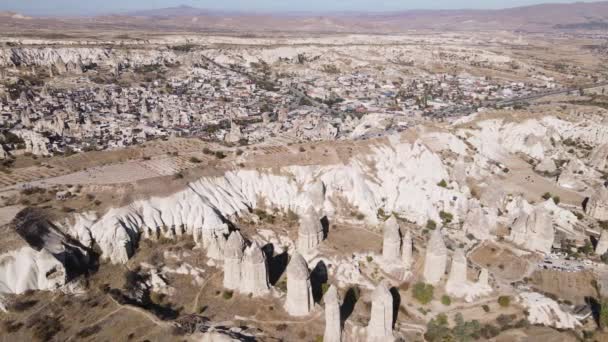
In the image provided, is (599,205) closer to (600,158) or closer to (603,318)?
(600,158)

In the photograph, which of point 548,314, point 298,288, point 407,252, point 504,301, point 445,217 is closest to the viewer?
point 298,288

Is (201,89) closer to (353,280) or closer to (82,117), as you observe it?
(82,117)

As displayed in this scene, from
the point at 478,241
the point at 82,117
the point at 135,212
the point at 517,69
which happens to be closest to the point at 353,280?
the point at 478,241

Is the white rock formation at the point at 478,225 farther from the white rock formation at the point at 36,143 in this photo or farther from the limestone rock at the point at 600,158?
the white rock formation at the point at 36,143

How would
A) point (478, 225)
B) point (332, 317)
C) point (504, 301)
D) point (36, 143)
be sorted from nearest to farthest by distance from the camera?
point (332, 317)
point (504, 301)
point (478, 225)
point (36, 143)

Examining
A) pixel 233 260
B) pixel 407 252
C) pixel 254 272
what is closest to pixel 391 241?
pixel 407 252

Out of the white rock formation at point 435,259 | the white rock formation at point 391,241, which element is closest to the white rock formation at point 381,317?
the white rock formation at point 435,259
